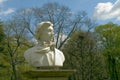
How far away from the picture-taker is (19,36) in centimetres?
3017

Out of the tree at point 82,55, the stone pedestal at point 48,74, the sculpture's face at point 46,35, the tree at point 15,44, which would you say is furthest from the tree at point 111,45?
the stone pedestal at point 48,74

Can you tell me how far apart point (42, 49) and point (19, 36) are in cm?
2070

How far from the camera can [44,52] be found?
9742 millimetres

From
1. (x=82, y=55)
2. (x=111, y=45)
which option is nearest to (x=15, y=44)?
(x=82, y=55)

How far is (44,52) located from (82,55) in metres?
23.7

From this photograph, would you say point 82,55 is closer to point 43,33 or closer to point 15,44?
point 15,44

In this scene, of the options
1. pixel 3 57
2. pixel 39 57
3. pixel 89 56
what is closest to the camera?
pixel 39 57

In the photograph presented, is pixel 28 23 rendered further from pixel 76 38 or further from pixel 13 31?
pixel 76 38

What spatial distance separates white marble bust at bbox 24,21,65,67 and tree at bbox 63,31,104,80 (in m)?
21.8

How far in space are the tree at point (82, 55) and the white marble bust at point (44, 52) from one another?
21803 millimetres

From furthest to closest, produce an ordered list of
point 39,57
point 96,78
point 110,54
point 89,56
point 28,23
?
point 110,54, point 96,78, point 89,56, point 28,23, point 39,57

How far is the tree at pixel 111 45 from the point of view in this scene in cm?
3838

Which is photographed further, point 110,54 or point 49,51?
point 110,54

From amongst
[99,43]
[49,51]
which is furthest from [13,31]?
[49,51]
